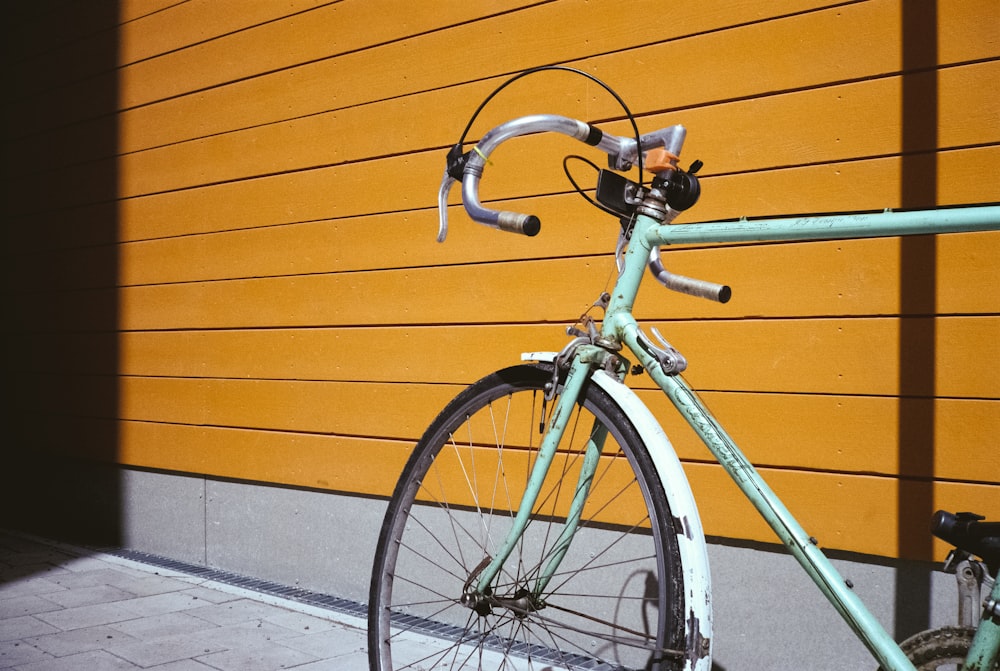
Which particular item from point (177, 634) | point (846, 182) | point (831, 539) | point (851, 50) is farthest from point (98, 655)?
point (851, 50)

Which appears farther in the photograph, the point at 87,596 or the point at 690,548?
the point at 87,596

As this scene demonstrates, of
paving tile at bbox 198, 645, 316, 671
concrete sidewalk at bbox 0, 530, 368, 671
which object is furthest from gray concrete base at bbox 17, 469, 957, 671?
paving tile at bbox 198, 645, 316, 671

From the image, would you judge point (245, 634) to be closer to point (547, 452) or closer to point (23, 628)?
point (23, 628)

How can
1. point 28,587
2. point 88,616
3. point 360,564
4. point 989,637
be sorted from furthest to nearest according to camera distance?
point 28,587
point 360,564
point 88,616
point 989,637

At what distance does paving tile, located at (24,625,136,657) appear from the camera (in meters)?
2.87

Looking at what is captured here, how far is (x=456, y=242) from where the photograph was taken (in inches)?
123

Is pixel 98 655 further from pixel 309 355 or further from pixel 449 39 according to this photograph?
pixel 449 39

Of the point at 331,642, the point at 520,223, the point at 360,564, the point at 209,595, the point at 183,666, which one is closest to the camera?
the point at 520,223

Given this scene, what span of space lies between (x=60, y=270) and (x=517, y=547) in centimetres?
312

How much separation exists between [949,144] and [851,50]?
35cm

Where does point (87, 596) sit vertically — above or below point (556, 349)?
below

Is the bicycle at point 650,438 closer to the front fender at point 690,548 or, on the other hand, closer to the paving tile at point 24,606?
the front fender at point 690,548

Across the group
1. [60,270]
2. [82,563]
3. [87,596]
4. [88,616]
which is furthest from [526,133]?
[60,270]

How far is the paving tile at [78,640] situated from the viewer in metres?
2.87
